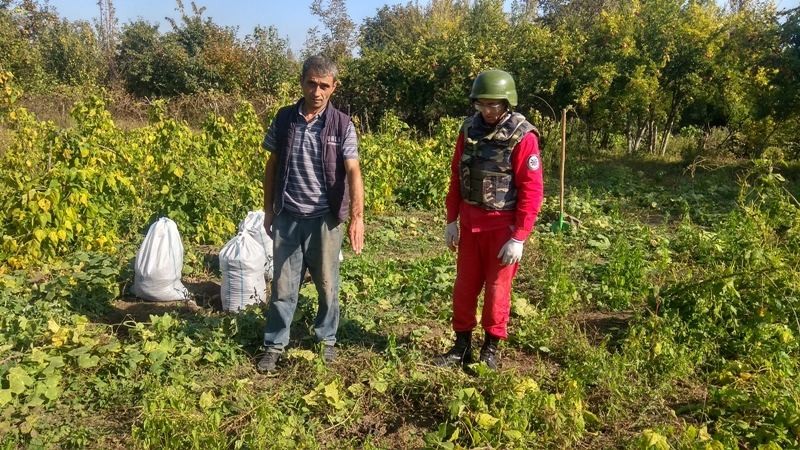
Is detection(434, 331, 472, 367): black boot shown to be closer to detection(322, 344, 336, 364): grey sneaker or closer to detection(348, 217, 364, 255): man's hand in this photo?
detection(322, 344, 336, 364): grey sneaker

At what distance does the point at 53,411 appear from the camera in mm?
3055

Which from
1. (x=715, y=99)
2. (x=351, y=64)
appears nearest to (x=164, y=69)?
(x=351, y=64)

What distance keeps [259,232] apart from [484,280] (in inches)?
73.6

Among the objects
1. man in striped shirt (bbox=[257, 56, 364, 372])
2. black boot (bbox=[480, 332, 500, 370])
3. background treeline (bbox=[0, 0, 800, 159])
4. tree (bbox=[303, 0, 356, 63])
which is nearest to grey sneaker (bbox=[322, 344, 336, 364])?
man in striped shirt (bbox=[257, 56, 364, 372])

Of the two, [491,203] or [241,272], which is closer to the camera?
[491,203]

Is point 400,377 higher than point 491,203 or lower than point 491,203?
lower

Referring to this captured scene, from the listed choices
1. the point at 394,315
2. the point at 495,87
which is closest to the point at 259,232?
the point at 394,315

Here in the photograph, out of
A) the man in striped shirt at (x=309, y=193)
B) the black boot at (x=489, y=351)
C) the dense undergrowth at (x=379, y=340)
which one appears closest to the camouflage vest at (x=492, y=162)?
the man in striped shirt at (x=309, y=193)

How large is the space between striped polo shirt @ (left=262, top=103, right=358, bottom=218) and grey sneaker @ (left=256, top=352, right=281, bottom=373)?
846 mm

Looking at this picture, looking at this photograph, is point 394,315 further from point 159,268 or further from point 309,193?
point 159,268

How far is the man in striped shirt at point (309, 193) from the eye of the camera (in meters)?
3.30

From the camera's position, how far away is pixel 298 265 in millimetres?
3518

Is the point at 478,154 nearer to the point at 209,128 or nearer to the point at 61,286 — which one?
the point at 61,286

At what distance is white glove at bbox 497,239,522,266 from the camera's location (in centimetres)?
318
